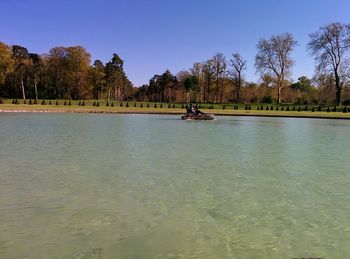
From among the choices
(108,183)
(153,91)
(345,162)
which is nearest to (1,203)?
(108,183)

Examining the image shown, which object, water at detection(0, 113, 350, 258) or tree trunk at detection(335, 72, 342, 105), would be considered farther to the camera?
tree trunk at detection(335, 72, 342, 105)

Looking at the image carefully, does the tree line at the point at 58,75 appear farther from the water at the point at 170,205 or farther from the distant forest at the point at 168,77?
the water at the point at 170,205

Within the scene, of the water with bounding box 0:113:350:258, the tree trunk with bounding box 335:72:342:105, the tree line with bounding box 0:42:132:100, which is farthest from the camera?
the tree line with bounding box 0:42:132:100

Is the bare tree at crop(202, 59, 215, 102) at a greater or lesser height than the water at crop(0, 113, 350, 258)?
greater

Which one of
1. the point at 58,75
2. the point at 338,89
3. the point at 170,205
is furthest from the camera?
the point at 58,75

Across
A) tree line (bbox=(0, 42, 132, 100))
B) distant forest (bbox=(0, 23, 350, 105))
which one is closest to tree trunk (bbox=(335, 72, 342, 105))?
distant forest (bbox=(0, 23, 350, 105))

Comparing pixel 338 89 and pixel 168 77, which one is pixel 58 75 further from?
pixel 338 89

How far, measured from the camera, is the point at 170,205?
747 cm

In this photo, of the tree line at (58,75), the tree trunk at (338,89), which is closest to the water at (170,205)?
the tree trunk at (338,89)

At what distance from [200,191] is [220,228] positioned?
7.68 feet

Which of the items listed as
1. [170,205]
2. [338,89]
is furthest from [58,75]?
[170,205]

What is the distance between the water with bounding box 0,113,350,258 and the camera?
17.9ft

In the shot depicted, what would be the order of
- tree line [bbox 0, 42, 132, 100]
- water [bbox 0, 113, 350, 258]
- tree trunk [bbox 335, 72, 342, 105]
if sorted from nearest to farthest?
water [bbox 0, 113, 350, 258]
tree trunk [bbox 335, 72, 342, 105]
tree line [bbox 0, 42, 132, 100]

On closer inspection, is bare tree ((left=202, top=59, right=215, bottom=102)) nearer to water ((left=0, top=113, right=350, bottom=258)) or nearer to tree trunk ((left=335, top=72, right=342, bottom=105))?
tree trunk ((left=335, top=72, right=342, bottom=105))
